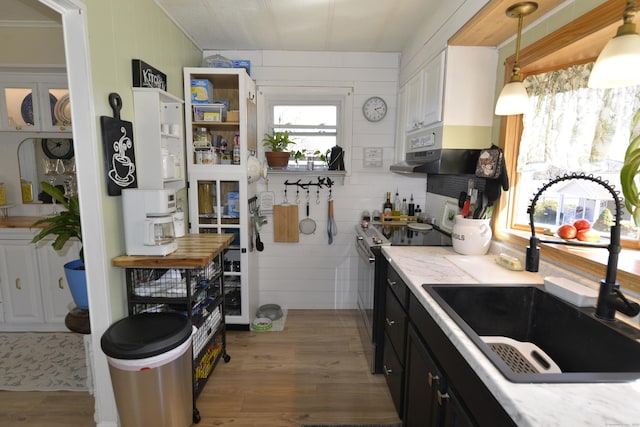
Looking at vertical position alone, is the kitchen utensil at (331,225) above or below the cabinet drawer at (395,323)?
above

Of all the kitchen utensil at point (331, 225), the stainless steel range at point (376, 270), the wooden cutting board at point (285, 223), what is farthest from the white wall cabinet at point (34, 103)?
the stainless steel range at point (376, 270)

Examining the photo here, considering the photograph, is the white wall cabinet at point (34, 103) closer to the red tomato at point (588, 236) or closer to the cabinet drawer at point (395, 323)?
the cabinet drawer at point (395, 323)

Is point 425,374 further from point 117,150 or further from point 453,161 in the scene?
point 117,150

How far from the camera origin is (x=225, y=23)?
100 inches

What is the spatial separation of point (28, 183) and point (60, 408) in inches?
84.2

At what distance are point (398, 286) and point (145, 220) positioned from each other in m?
1.45

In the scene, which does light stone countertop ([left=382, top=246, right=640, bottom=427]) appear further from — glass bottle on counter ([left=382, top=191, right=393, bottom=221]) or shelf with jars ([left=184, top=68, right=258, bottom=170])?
shelf with jars ([left=184, top=68, right=258, bottom=170])

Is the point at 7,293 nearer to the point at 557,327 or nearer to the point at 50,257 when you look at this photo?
the point at 50,257

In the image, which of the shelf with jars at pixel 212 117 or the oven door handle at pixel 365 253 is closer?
the oven door handle at pixel 365 253

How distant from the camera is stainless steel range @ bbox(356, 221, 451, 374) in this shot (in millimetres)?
2268

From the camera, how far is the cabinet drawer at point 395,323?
178 cm

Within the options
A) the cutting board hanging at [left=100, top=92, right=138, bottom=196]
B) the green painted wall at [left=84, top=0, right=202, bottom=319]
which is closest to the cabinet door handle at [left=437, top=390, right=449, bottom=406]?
the green painted wall at [left=84, top=0, right=202, bottom=319]

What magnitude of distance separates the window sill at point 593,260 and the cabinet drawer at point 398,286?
700 millimetres

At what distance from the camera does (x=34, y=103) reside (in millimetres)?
2777
